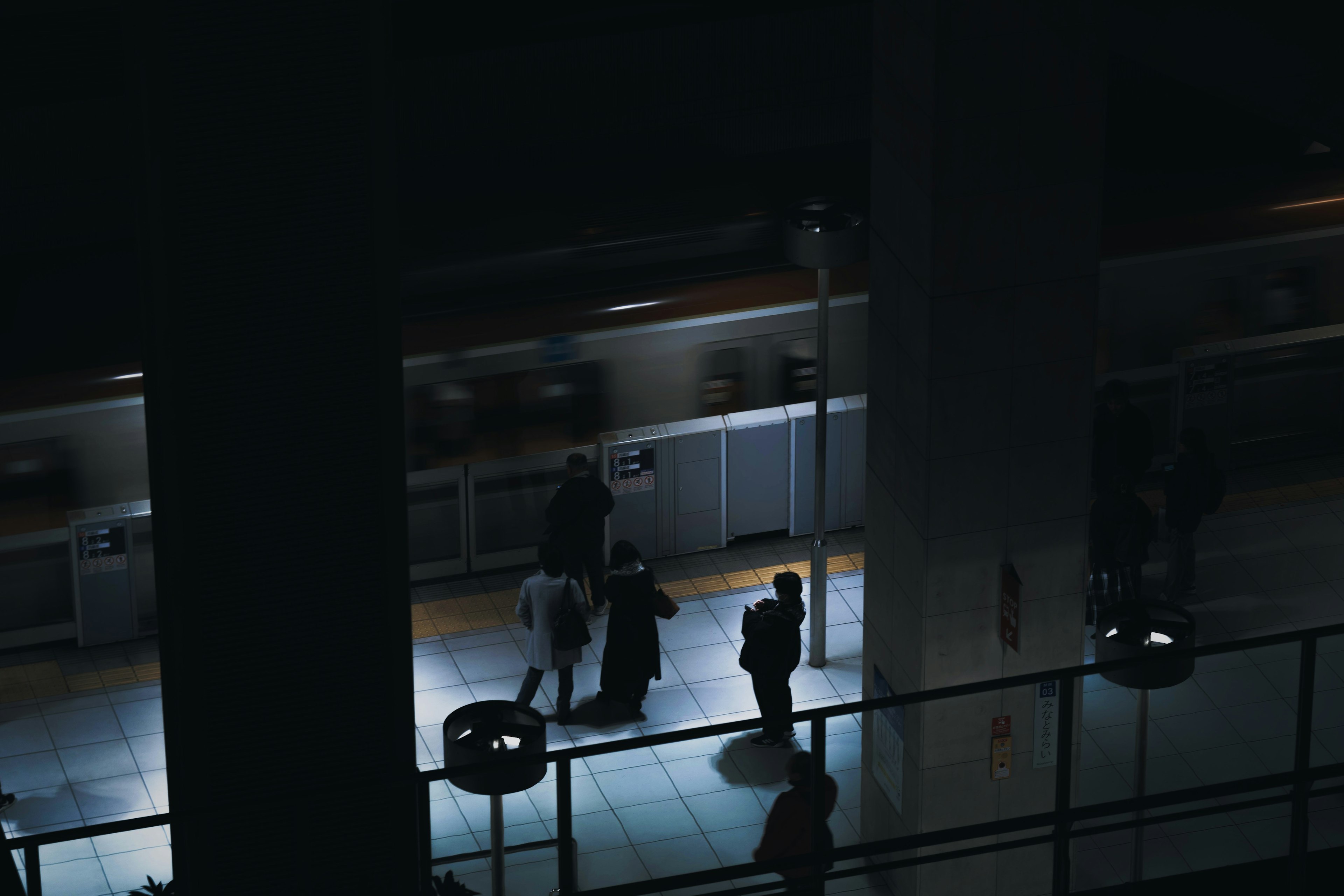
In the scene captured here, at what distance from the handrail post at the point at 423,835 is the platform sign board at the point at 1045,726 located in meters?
4.36

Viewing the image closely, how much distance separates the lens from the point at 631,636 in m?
10.8

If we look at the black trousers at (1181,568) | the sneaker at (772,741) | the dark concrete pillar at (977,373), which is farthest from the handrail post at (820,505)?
the black trousers at (1181,568)

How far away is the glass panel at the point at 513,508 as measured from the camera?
13.1 m

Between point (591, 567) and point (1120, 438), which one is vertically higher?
point (1120, 438)

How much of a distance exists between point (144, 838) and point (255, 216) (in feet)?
21.7

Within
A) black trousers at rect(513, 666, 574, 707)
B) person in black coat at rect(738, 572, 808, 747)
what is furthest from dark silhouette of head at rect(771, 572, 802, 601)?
black trousers at rect(513, 666, 574, 707)

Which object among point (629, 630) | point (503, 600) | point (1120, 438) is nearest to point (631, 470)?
point (503, 600)

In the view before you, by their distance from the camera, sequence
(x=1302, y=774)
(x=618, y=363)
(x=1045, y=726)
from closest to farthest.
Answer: (x=1302, y=774), (x=1045, y=726), (x=618, y=363)

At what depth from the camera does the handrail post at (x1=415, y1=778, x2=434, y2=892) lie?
17.1ft

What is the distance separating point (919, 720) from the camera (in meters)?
8.90

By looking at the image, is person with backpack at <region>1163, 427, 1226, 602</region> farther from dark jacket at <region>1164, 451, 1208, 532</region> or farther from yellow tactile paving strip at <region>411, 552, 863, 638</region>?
yellow tactile paving strip at <region>411, 552, 863, 638</region>

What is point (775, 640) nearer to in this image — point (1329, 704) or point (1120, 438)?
point (1120, 438)

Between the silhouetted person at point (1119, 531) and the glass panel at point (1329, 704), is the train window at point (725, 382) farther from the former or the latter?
the glass panel at point (1329, 704)

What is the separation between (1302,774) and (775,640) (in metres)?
4.29
